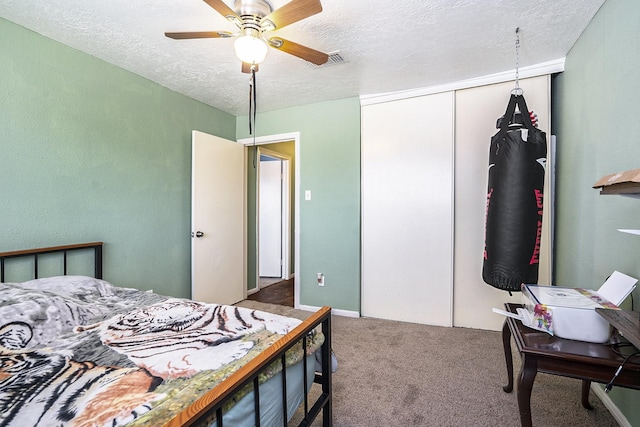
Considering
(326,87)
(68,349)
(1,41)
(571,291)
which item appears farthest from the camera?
(326,87)

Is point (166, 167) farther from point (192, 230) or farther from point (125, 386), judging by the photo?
point (125, 386)

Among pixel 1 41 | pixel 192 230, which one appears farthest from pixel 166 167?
pixel 1 41

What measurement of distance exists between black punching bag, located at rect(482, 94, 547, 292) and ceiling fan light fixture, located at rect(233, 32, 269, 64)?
1505mm

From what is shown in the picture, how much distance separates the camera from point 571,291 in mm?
1511

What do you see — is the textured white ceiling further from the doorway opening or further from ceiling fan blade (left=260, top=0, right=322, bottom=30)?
the doorway opening

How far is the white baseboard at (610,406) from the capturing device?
5.02 feet

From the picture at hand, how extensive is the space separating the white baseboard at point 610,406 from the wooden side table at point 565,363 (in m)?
0.68

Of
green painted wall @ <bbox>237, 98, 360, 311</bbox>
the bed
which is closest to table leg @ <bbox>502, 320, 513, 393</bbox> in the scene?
the bed

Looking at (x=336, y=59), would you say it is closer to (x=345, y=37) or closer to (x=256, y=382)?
(x=345, y=37)

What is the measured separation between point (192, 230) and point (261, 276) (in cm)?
226

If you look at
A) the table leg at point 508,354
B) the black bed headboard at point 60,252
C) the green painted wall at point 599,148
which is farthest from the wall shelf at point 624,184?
the black bed headboard at point 60,252

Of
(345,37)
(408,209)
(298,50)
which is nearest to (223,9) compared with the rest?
(298,50)

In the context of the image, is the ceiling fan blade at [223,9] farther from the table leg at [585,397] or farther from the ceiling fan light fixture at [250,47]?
the table leg at [585,397]

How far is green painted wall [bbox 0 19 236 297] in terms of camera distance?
6.36ft
